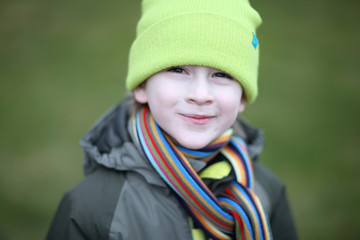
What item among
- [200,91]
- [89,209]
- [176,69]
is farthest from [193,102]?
[89,209]

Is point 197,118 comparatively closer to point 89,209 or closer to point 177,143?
point 177,143

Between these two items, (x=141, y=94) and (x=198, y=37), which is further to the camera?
(x=141, y=94)

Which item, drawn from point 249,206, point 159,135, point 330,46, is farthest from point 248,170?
point 330,46

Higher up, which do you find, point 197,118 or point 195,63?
point 195,63

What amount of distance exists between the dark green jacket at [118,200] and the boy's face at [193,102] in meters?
0.16

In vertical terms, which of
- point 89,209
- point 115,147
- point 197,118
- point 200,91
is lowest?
point 89,209

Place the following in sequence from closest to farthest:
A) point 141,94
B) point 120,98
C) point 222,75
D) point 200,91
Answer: point 200,91 < point 222,75 < point 141,94 < point 120,98

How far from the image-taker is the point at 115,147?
1479 millimetres

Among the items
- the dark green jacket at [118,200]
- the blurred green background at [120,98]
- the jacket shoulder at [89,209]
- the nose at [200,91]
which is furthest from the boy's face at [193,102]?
the blurred green background at [120,98]

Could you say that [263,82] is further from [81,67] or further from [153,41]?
[153,41]

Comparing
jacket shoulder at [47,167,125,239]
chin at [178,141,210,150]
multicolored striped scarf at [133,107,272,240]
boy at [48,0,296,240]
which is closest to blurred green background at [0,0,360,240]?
jacket shoulder at [47,167,125,239]

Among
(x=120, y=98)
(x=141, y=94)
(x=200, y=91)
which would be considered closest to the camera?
(x=200, y=91)

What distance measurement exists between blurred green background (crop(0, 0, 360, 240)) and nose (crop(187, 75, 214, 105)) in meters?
2.05

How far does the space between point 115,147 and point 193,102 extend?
422 mm
